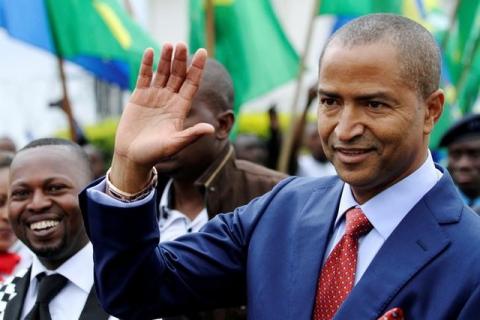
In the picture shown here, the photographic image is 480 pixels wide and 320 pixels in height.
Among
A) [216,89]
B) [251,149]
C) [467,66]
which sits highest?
[216,89]

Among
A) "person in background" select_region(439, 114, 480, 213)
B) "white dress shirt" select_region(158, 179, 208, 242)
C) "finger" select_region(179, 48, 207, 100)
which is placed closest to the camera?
"finger" select_region(179, 48, 207, 100)

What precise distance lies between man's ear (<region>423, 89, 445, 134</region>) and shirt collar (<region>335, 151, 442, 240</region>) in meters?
0.12

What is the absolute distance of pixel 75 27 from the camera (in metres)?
8.25

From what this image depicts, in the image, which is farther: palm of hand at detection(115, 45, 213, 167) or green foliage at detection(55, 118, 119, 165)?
green foliage at detection(55, 118, 119, 165)

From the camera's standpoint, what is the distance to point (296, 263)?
3035 millimetres

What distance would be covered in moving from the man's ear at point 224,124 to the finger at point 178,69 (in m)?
2.05

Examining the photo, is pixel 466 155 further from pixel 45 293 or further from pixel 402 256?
pixel 402 256

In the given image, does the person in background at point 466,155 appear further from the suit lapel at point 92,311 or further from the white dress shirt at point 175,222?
the suit lapel at point 92,311

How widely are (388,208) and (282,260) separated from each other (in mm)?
354

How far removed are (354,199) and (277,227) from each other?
10.0 inches

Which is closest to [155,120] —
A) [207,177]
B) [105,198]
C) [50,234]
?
[105,198]

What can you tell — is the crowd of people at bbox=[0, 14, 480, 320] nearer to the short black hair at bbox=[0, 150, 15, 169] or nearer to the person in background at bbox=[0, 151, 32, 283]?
the person in background at bbox=[0, 151, 32, 283]

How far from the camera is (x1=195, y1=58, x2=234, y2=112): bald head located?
5.08m

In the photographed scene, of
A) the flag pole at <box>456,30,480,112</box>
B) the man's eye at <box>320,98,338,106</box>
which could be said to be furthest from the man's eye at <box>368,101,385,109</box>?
the flag pole at <box>456,30,480,112</box>
